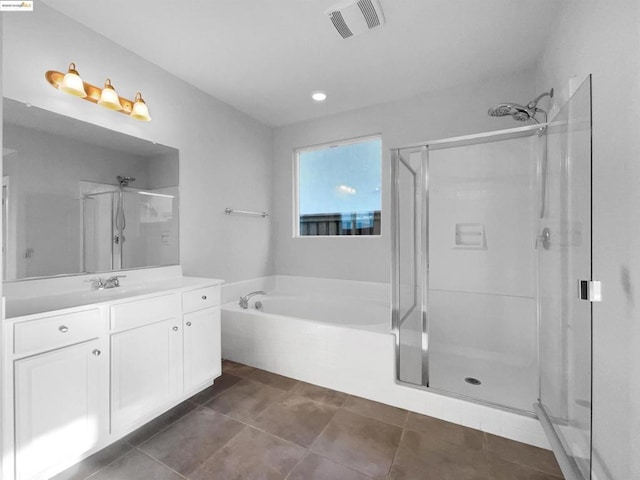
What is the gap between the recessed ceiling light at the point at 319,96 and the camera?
2721 mm

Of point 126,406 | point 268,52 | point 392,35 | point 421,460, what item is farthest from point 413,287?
point 268,52

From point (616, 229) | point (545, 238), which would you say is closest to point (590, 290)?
point (616, 229)

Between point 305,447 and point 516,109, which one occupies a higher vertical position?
point 516,109

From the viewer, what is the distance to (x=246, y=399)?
2.00 m

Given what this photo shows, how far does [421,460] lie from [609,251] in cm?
128

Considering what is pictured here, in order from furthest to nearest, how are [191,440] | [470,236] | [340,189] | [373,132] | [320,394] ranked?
[340,189] < [373,132] < [470,236] < [320,394] < [191,440]

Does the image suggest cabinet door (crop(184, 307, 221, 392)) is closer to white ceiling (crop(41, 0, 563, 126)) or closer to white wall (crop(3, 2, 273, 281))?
white wall (crop(3, 2, 273, 281))

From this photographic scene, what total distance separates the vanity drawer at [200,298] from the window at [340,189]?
1.56 metres

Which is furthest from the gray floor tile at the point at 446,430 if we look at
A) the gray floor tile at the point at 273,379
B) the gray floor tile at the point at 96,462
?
the gray floor tile at the point at 96,462

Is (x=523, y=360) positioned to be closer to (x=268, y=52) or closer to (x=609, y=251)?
(x=609, y=251)

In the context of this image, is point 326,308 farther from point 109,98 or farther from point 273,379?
point 109,98

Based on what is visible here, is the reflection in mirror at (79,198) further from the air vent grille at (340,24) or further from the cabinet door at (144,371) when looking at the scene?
the air vent grille at (340,24)

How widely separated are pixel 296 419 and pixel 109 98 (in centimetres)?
233

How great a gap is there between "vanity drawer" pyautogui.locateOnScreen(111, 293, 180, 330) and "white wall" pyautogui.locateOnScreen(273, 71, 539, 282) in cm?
179
